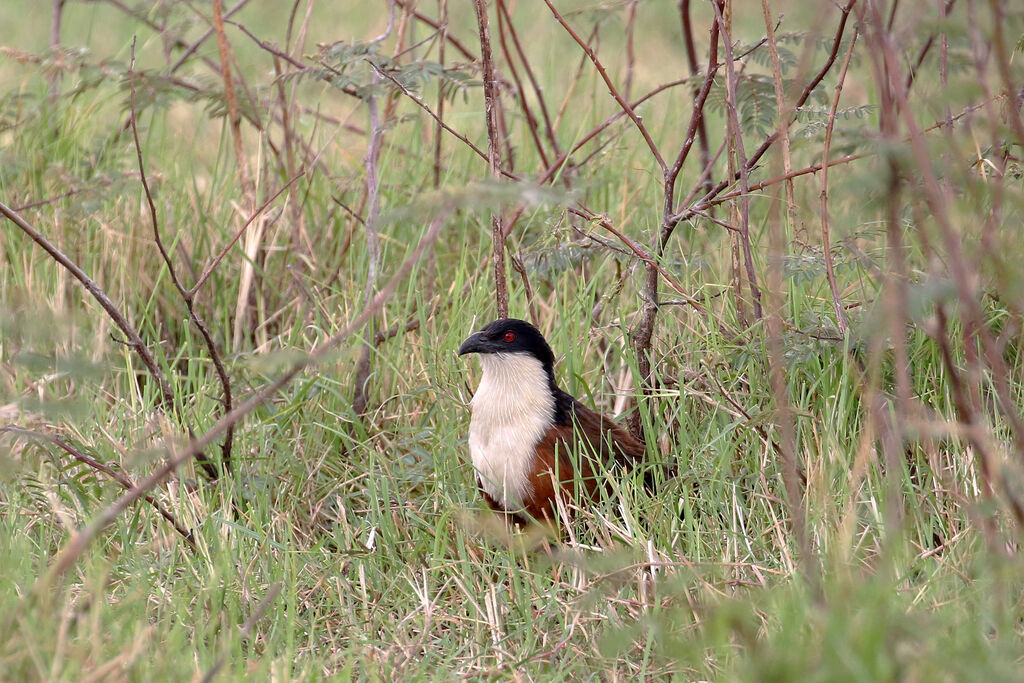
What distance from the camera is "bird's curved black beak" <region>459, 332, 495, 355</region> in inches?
143

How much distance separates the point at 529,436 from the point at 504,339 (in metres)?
0.34

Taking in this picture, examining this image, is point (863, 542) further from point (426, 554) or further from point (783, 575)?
point (426, 554)

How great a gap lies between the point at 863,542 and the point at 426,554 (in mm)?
1324

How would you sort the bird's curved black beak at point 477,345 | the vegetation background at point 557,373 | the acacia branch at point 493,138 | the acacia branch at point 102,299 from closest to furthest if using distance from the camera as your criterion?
the vegetation background at point 557,373, the acacia branch at point 102,299, the acacia branch at point 493,138, the bird's curved black beak at point 477,345

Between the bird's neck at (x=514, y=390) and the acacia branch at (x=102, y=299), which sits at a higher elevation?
the acacia branch at (x=102, y=299)

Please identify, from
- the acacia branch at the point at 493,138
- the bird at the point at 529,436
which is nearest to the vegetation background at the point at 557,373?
the acacia branch at the point at 493,138

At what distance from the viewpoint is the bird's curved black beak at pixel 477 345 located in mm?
3645

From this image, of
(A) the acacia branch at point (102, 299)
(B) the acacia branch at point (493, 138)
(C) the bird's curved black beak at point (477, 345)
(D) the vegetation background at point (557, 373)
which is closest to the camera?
(D) the vegetation background at point (557, 373)

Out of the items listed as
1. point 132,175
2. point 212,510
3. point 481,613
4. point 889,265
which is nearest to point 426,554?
point 481,613

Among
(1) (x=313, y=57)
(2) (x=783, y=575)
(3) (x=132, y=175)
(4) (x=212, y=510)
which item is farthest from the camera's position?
(3) (x=132, y=175)

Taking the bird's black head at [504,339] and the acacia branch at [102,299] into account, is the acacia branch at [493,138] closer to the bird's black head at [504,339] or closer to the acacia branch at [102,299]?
the bird's black head at [504,339]

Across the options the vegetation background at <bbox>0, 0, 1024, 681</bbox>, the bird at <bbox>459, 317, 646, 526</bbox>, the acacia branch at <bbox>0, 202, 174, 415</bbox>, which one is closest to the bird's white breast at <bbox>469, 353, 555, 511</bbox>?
the bird at <bbox>459, 317, 646, 526</bbox>

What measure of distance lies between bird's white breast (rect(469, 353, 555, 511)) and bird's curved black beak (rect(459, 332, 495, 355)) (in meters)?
0.07

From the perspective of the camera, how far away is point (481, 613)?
3051mm
